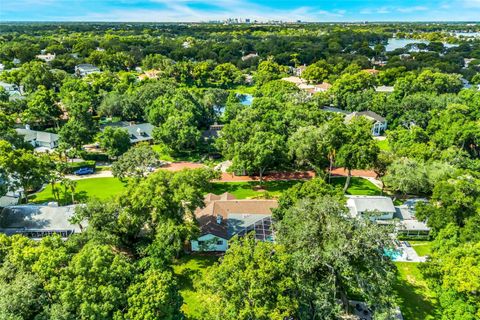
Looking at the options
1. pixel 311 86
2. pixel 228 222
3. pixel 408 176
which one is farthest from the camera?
pixel 311 86

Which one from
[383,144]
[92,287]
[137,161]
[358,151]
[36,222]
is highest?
[358,151]

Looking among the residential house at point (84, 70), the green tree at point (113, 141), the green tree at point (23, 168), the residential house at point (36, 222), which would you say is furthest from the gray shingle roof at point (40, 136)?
the residential house at point (84, 70)

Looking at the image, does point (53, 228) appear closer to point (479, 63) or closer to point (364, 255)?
point (364, 255)

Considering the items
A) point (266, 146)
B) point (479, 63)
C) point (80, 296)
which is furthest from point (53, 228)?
point (479, 63)

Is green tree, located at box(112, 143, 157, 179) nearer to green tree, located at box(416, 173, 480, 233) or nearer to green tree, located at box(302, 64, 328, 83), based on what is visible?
green tree, located at box(416, 173, 480, 233)

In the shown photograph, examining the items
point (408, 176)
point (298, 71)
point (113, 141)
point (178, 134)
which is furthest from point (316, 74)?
point (408, 176)

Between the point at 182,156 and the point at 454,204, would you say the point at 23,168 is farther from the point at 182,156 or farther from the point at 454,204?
the point at 454,204

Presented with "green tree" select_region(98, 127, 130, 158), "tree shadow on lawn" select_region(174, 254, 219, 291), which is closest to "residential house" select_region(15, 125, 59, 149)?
A: "green tree" select_region(98, 127, 130, 158)
